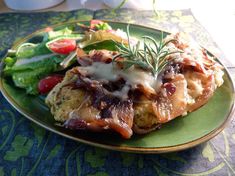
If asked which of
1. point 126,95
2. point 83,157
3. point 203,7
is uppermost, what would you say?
point 126,95

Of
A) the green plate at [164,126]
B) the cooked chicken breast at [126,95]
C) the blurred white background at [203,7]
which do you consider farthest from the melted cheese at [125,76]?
the blurred white background at [203,7]

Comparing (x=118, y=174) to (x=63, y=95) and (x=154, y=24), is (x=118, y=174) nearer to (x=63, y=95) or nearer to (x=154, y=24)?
(x=63, y=95)

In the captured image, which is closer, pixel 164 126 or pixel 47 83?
pixel 164 126

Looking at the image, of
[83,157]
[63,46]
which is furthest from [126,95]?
[63,46]

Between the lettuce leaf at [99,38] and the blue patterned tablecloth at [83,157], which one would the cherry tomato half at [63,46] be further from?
the blue patterned tablecloth at [83,157]

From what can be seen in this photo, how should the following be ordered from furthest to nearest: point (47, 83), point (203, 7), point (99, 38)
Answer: point (203, 7) → point (99, 38) → point (47, 83)

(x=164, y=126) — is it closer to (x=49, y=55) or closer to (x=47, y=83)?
(x=47, y=83)
